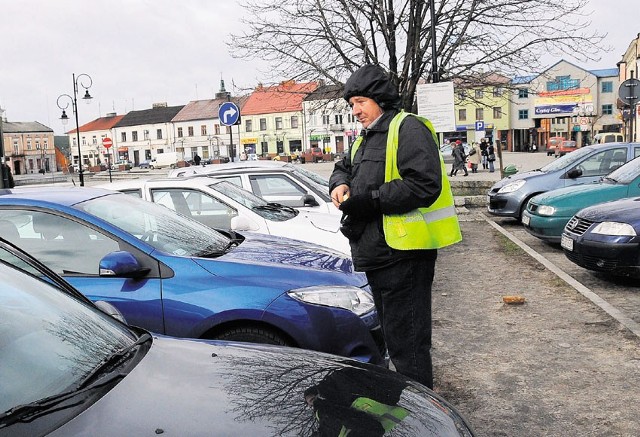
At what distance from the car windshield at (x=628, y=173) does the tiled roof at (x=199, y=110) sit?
8958cm

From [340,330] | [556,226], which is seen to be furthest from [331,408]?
[556,226]

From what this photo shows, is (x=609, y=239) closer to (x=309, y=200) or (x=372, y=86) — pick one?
(x=309, y=200)

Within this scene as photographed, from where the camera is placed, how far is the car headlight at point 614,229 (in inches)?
288

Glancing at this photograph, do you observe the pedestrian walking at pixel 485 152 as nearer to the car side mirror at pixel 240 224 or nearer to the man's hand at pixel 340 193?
the car side mirror at pixel 240 224

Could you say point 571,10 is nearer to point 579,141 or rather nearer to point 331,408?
point 331,408

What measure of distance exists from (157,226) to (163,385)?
2716 millimetres

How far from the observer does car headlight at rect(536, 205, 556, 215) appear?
1013cm

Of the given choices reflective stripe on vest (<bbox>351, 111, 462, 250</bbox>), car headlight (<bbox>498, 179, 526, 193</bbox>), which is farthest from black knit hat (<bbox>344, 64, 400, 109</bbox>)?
car headlight (<bbox>498, 179, 526, 193</bbox>)

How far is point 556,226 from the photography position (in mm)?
10070

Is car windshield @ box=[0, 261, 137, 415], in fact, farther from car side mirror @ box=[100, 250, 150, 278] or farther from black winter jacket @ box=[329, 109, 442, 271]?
black winter jacket @ box=[329, 109, 442, 271]

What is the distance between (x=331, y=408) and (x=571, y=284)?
627cm

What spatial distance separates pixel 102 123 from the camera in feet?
363

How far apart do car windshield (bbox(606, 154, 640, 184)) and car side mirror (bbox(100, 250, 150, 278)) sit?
787 cm

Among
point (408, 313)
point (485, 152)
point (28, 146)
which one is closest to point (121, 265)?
point (408, 313)
